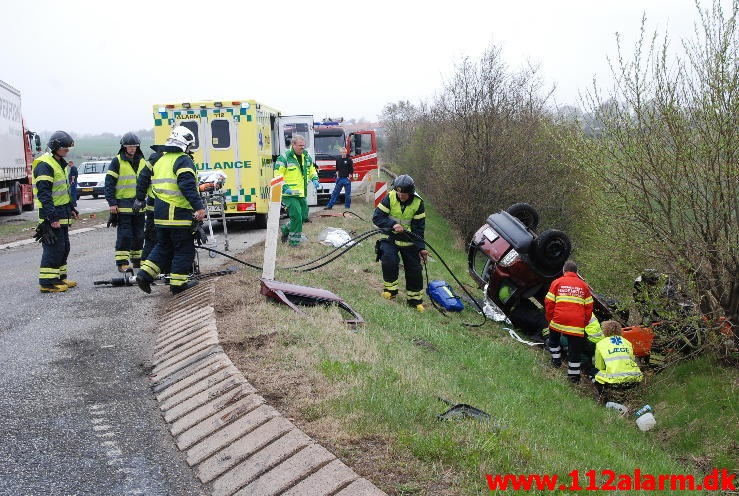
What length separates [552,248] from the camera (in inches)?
385

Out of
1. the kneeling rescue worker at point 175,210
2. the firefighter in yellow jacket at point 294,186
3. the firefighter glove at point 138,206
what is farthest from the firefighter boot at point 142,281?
the firefighter in yellow jacket at point 294,186

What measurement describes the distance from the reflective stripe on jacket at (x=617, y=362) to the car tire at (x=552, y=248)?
178cm

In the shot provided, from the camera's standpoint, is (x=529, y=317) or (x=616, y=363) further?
(x=529, y=317)

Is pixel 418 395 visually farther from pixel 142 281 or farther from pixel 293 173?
pixel 293 173

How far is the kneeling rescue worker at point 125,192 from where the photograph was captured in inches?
393

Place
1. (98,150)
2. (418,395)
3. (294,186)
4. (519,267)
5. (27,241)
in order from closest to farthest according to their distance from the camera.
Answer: (418,395)
(519,267)
(294,186)
(27,241)
(98,150)

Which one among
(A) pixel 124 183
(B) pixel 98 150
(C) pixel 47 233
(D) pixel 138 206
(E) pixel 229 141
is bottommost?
(C) pixel 47 233

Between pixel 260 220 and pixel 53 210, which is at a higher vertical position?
pixel 53 210

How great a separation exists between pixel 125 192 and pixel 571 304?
6113 millimetres

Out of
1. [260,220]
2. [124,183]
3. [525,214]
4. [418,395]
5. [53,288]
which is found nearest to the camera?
[418,395]

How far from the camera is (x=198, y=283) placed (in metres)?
8.84

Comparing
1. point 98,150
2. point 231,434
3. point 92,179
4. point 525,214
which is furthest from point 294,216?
point 98,150

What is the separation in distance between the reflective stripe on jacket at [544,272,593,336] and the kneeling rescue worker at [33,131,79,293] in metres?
6.10

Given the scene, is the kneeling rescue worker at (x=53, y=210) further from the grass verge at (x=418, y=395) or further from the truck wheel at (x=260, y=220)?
the truck wheel at (x=260, y=220)
